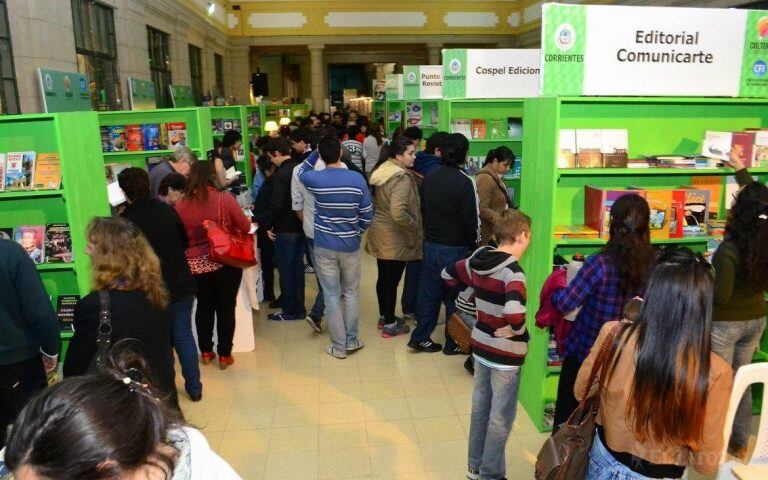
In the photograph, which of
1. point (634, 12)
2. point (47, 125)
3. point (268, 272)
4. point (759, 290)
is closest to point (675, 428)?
point (759, 290)

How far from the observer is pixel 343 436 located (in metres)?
3.44

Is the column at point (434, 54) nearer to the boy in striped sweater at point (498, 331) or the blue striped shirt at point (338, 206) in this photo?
the blue striped shirt at point (338, 206)

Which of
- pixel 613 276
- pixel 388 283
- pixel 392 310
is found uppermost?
pixel 613 276

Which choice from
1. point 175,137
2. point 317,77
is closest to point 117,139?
point 175,137

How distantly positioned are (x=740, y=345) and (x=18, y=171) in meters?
4.26

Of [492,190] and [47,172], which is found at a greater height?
[47,172]

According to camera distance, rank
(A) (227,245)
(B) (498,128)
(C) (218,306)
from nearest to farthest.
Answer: (A) (227,245) < (C) (218,306) < (B) (498,128)

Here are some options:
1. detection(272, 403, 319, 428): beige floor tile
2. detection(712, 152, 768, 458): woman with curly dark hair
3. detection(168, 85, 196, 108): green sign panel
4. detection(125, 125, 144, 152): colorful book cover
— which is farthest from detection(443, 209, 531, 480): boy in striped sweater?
detection(168, 85, 196, 108): green sign panel

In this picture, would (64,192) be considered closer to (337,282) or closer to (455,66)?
(337,282)

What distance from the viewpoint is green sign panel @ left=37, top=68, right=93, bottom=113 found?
5523 mm

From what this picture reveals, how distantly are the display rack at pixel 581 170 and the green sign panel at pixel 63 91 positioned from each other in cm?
476

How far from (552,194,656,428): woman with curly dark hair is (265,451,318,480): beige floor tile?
158cm

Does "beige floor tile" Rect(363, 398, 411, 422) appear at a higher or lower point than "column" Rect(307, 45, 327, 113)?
lower

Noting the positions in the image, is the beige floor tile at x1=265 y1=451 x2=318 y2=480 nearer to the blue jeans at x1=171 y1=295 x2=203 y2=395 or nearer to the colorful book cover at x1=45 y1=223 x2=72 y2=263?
the blue jeans at x1=171 y1=295 x2=203 y2=395
